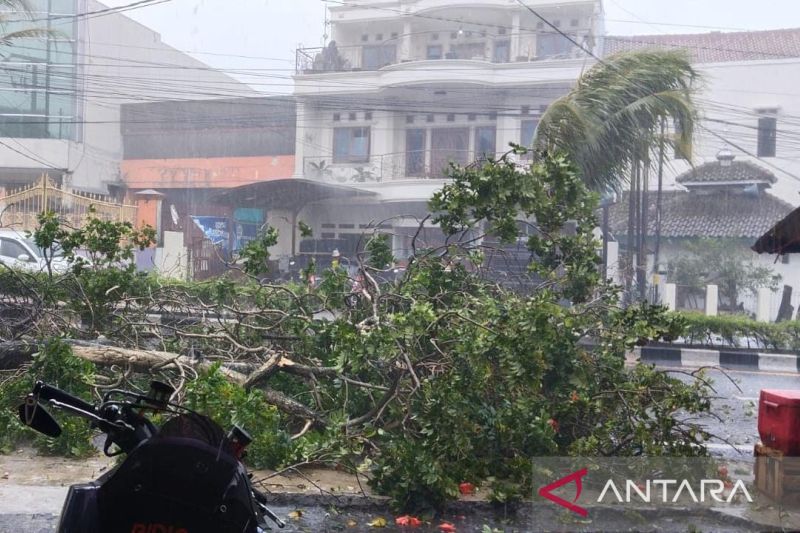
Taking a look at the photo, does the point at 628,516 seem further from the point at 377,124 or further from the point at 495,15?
the point at 495,15

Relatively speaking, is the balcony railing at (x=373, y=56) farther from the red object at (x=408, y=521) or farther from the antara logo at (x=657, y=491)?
the red object at (x=408, y=521)

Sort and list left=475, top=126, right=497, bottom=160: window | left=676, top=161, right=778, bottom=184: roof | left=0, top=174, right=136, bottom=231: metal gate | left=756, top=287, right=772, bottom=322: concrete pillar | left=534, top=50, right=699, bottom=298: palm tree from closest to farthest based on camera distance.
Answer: left=534, top=50, right=699, bottom=298: palm tree < left=0, top=174, right=136, bottom=231: metal gate < left=756, top=287, right=772, bottom=322: concrete pillar < left=676, top=161, right=778, bottom=184: roof < left=475, top=126, right=497, bottom=160: window

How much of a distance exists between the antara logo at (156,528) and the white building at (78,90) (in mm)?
22954

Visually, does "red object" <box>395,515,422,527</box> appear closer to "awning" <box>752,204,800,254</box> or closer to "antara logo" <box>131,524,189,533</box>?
"antara logo" <box>131,524,189,533</box>

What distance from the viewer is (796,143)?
24.8 m

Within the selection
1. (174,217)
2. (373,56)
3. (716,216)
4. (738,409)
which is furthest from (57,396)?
(373,56)

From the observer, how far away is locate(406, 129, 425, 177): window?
23.3 meters

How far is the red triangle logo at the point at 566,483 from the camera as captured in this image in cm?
475

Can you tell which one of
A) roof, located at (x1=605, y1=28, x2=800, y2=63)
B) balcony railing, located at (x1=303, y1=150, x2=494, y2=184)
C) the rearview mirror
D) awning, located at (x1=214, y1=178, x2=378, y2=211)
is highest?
Result: roof, located at (x1=605, y1=28, x2=800, y2=63)

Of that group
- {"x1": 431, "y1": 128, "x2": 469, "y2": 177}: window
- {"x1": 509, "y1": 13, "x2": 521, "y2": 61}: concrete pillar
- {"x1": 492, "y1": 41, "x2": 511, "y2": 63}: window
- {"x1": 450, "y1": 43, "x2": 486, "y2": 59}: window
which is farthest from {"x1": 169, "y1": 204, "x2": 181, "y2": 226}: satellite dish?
{"x1": 509, "y1": 13, "x2": 521, "y2": 61}: concrete pillar

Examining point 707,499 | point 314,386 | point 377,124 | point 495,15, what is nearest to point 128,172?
point 377,124

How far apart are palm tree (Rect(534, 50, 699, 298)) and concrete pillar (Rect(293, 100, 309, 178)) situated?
13511 millimetres

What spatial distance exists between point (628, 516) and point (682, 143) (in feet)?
33.8

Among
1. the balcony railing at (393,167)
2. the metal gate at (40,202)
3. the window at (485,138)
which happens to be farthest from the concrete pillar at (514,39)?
the metal gate at (40,202)
